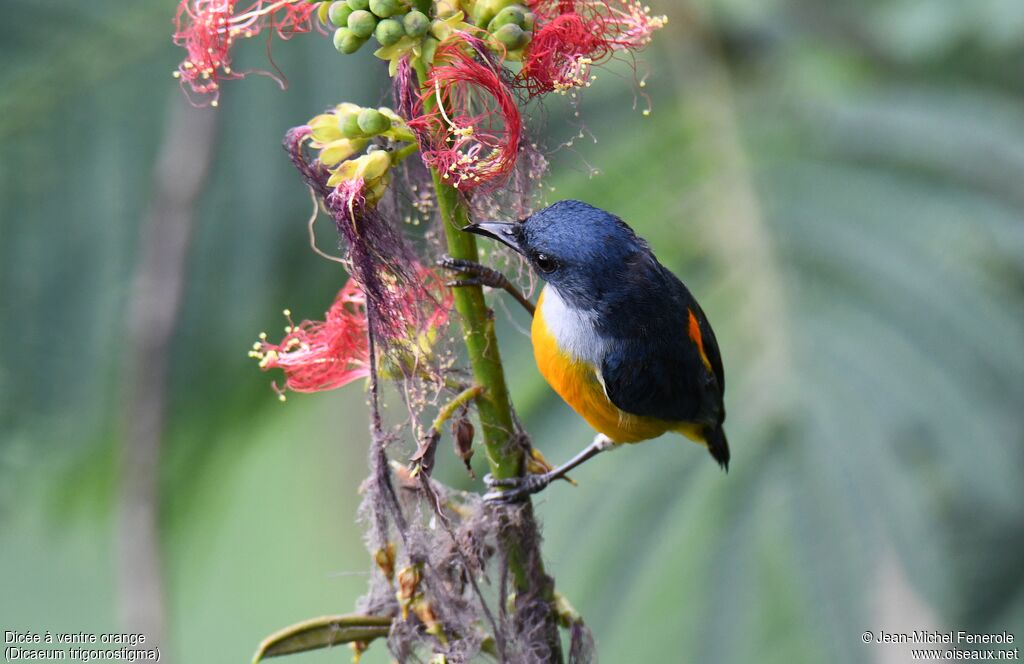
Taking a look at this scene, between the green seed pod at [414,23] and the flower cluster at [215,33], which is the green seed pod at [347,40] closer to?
the green seed pod at [414,23]

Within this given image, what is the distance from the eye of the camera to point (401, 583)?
4.42 feet

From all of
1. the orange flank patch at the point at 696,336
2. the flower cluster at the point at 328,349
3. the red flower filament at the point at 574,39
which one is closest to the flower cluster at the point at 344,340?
the flower cluster at the point at 328,349

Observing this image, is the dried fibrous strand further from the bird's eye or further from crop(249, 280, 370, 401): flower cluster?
the bird's eye

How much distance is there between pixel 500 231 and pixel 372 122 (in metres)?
0.35

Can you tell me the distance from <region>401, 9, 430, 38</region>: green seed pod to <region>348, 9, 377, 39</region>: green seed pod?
0.03m

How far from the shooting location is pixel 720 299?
2748 mm

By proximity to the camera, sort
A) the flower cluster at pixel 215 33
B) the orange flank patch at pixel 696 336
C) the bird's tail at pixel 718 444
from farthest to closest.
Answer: the bird's tail at pixel 718 444, the orange flank patch at pixel 696 336, the flower cluster at pixel 215 33

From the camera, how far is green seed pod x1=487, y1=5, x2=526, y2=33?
130 cm

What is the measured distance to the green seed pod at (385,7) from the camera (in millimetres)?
1208

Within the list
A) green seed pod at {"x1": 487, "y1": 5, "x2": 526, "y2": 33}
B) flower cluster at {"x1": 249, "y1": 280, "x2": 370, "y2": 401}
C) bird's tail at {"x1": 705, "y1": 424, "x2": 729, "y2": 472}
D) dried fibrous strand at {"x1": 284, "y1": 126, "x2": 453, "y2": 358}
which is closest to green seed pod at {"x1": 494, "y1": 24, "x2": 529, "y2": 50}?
green seed pod at {"x1": 487, "y1": 5, "x2": 526, "y2": 33}

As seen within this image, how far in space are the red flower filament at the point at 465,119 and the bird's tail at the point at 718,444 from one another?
98 cm

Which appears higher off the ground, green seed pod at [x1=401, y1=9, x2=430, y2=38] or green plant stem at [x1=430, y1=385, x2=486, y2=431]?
green seed pod at [x1=401, y1=9, x2=430, y2=38]

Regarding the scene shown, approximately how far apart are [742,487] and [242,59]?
75.5 inches

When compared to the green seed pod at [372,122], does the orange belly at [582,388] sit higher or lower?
lower
